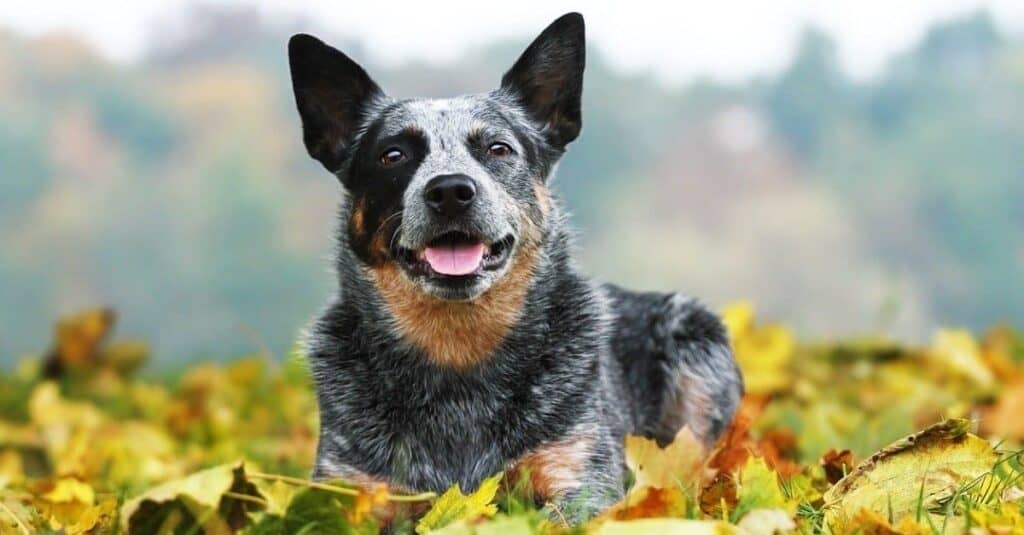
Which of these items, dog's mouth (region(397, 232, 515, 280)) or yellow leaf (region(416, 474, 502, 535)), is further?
dog's mouth (region(397, 232, 515, 280))

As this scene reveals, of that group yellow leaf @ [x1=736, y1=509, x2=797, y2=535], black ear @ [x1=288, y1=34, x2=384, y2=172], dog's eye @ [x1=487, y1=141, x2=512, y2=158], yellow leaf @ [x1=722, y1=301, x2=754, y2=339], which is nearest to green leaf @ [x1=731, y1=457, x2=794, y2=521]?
yellow leaf @ [x1=736, y1=509, x2=797, y2=535]

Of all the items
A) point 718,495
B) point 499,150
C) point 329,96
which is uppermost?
point 329,96

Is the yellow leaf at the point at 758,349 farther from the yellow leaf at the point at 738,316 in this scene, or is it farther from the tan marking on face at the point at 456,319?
the tan marking on face at the point at 456,319

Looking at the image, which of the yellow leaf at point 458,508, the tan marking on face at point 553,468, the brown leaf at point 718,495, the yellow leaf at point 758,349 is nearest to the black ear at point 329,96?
the tan marking on face at point 553,468

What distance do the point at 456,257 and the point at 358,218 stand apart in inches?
16.1

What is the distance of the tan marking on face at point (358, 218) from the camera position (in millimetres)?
3977

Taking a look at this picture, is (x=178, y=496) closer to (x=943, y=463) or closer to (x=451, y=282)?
(x=451, y=282)

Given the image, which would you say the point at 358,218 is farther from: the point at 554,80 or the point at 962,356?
the point at 962,356

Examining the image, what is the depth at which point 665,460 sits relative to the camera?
3.75 meters

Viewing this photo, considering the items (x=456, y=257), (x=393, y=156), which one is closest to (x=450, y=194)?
(x=456, y=257)

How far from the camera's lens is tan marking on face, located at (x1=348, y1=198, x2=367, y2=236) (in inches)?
157

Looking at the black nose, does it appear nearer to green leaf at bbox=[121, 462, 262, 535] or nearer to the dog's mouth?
the dog's mouth

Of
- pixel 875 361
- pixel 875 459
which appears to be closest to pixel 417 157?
pixel 875 459

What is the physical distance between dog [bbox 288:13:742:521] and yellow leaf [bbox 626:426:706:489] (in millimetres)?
180
